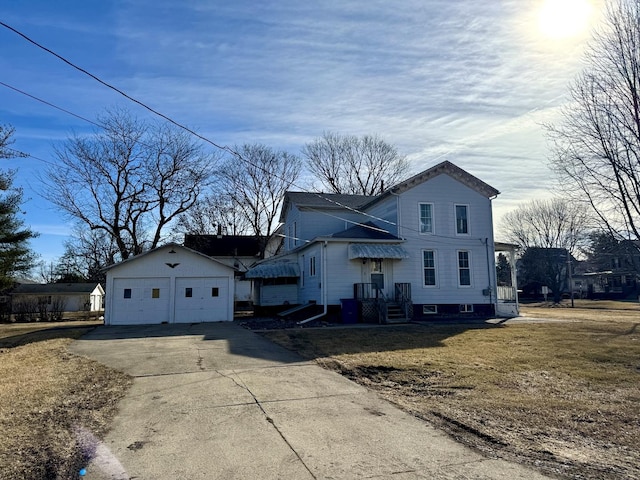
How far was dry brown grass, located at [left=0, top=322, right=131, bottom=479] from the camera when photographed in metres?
4.20

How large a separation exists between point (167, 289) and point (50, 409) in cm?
1620

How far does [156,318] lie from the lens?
2142 cm

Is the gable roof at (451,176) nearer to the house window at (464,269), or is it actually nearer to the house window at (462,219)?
the house window at (462,219)

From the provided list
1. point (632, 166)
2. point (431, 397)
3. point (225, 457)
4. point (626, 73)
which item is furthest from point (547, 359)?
point (626, 73)

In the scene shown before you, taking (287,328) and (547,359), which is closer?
(547,359)

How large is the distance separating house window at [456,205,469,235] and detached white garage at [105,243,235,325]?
12.1 metres

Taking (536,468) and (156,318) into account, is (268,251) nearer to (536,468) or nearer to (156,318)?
(156,318)

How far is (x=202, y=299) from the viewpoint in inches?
871

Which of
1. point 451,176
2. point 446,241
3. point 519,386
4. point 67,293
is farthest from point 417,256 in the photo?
point 67,293

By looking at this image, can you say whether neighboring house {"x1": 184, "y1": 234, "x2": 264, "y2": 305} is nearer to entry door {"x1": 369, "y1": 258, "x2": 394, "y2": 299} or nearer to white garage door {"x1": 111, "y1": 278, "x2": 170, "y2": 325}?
white garage door {"x1": 111, "y1": 278, "x2": 170, "y2": 325}

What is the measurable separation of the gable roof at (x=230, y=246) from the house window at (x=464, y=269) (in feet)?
82.6

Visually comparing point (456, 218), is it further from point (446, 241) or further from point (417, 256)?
point (417, 256)

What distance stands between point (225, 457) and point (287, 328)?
1294 centimetres

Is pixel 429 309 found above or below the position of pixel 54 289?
below
